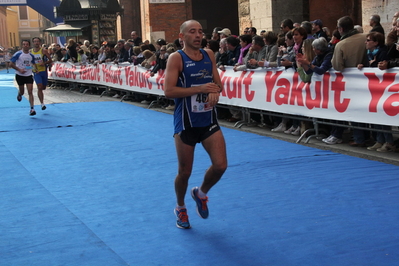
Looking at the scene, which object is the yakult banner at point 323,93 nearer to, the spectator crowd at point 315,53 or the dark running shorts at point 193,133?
the spectator crowd at point 315,53

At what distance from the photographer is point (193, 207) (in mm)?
5934

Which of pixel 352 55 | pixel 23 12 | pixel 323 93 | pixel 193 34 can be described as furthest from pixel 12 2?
pixel 23 12

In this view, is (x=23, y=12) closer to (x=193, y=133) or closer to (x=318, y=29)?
(x=318, y=29)

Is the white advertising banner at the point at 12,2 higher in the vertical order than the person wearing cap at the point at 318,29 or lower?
higher

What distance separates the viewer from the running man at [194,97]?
4.91 meters

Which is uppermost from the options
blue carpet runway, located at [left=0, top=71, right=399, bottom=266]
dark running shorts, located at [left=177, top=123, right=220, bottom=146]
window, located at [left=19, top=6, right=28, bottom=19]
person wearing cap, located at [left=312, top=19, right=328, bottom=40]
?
window, located at [left=19, top=6, right=28, bottom=19]

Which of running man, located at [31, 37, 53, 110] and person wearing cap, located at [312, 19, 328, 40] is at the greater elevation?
person wearing cap, located at [312, 19, 328, 40]

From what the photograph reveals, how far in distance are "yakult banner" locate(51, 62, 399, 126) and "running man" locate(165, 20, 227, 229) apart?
352 cm

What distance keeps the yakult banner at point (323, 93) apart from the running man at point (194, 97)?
138 inches

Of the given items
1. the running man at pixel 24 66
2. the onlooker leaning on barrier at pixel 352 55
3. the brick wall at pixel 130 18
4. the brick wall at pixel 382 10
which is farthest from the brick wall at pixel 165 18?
the onlooker leaning on barrier at pixel 352 55

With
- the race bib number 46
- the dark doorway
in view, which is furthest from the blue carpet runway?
the dark doorway

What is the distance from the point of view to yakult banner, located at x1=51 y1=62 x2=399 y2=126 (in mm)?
7785

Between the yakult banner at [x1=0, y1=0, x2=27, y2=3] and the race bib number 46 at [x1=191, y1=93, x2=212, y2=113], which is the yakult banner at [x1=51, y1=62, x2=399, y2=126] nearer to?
the race bib number 46 at [x1=191, y1=93, x2=212, y2=113]

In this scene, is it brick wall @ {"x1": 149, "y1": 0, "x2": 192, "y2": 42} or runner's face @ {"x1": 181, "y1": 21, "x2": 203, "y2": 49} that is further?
brick wall @ {"x1": 149, "y1": 0, "x2": 192, "y2": 42}
